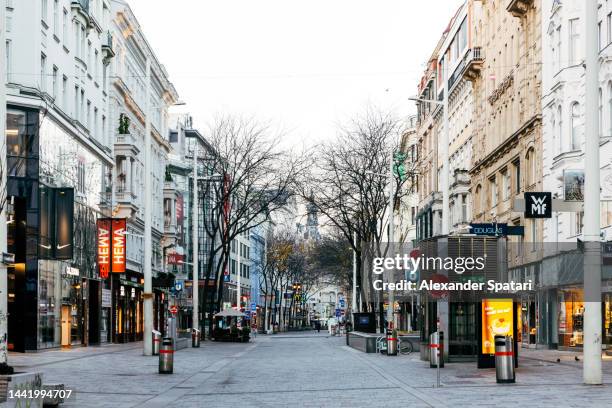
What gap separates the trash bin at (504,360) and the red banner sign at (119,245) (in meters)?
32.4

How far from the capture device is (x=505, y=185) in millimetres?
61625

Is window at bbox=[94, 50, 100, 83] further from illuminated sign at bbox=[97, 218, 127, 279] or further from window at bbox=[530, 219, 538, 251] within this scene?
window at bbox=[530, 219, 538, 251]

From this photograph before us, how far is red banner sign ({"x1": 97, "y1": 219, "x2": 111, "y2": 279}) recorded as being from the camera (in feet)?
176

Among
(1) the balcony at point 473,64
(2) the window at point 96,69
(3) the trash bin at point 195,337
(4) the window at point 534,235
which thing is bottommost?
(3) the trash bin at point 195,337

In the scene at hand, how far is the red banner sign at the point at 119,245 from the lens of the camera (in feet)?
176

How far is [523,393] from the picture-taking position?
20.9m

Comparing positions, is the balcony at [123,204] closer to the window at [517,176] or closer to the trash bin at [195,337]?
the trash bin at [195,337]

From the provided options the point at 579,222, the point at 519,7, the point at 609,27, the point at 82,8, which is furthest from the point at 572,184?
the point at 82,8

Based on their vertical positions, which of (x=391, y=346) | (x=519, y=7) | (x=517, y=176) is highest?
(x=519, y=7)

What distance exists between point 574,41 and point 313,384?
26.4m

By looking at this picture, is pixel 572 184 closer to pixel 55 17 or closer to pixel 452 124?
pixel 55 17

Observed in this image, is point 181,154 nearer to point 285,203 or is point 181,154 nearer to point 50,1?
point 285,203

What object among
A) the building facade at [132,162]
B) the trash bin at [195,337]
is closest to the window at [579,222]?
the trash bin at [195,337]

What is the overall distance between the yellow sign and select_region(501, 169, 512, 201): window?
31.2m
